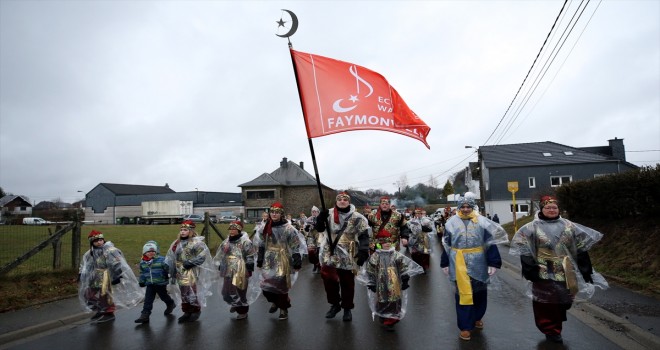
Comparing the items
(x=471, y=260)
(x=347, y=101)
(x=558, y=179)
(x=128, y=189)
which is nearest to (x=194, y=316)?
(x=347, y=101)

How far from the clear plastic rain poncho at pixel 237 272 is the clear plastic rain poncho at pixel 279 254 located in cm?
21

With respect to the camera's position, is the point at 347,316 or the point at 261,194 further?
the point at 261,194

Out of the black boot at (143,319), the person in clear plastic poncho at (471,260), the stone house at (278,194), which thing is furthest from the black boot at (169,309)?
the stone house at (278,194)

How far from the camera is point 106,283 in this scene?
6215 mm

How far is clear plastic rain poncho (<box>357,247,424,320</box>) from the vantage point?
5289mm

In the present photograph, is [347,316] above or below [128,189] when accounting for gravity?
below

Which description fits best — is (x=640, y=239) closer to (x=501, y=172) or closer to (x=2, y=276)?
(x=2, y=276)

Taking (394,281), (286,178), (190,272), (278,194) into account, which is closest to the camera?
(394,281)

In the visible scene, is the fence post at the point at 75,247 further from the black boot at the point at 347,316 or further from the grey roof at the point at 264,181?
the grey roof at the point at 264,181

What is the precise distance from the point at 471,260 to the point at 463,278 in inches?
10.0

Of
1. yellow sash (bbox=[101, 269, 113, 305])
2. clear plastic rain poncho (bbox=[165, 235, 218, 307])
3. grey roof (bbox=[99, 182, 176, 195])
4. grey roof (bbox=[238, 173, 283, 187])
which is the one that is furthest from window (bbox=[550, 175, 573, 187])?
grey roof (bbox=[99, 182, 176, 195])

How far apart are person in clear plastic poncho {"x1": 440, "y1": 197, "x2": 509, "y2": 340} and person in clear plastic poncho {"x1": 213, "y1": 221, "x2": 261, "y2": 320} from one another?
10.1ft

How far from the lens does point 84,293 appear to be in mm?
6188

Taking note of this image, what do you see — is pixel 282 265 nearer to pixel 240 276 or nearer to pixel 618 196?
pixel 240 276
